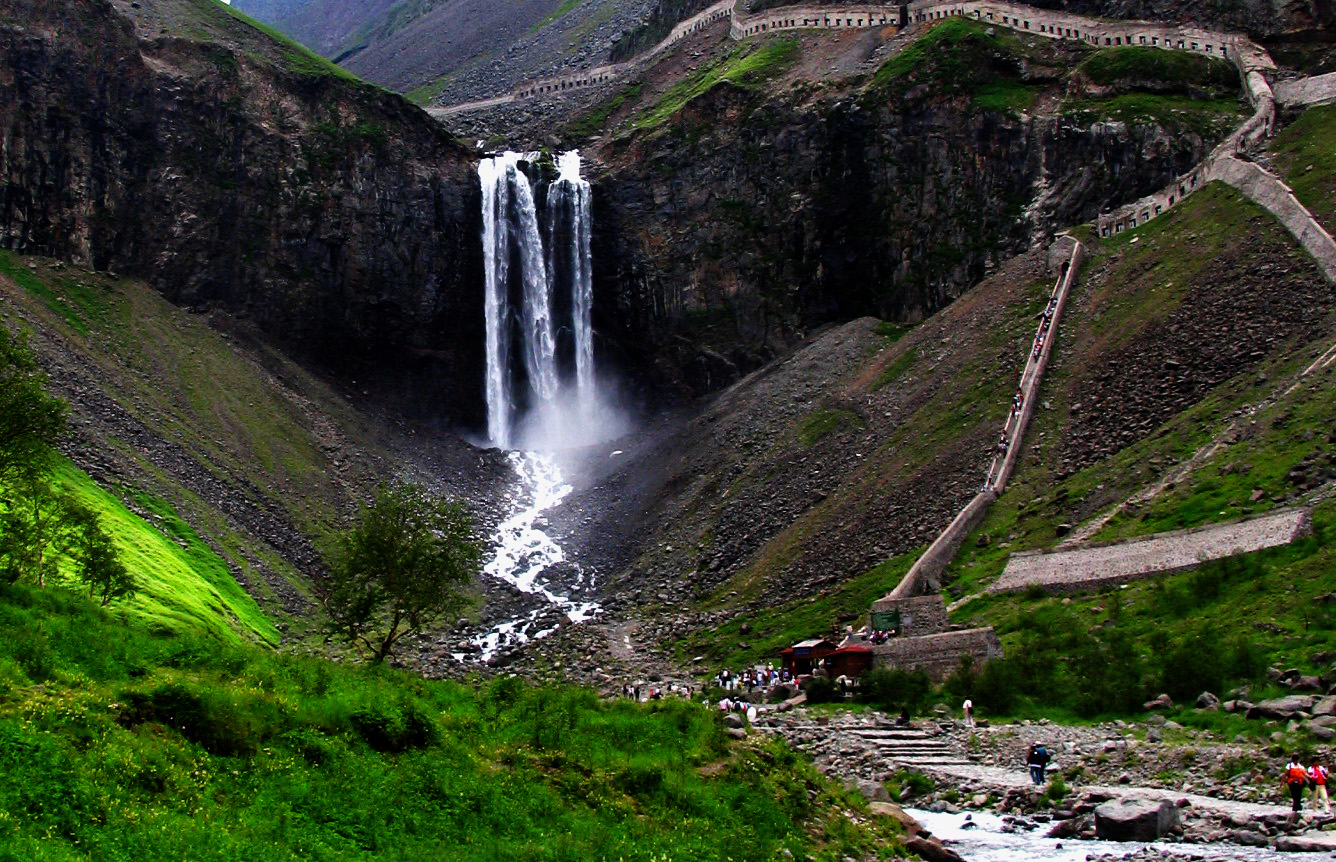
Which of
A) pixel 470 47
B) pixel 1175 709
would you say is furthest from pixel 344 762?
pixel 470 47

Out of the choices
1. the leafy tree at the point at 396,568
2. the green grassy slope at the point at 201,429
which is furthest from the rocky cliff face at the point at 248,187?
the leafy tree at the point at 396,568

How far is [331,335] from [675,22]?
64647 millimetres

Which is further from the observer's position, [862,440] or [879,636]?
[862,440]

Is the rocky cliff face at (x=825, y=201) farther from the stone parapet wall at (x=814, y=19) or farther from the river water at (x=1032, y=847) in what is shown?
the river water at (x=1032, y=847)

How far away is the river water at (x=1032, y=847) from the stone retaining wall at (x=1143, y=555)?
1844 cm

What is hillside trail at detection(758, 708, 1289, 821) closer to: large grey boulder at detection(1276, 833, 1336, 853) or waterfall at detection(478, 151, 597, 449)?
large grey boulder at detection(1276, 833, 1336, 853)

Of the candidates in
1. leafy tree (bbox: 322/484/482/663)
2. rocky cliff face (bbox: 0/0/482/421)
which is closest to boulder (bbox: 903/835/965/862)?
leafy tree (bbox: 322/484/482/663)

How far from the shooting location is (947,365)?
2788 inches

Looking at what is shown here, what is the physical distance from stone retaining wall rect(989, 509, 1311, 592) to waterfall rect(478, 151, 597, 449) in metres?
53.6

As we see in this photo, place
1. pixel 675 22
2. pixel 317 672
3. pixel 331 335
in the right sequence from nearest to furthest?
1. pixel 317 672
2. pixel 331 335
3. pixel 675 22

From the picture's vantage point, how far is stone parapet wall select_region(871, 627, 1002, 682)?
137 ft

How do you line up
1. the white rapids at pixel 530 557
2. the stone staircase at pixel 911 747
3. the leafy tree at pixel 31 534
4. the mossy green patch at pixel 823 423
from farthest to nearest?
the mossy green patch at pixel 823 423 → the white rapids at pixel 530 557 → the stone staircase at pixel 911 747 → the leafy tree at pixel 31 534

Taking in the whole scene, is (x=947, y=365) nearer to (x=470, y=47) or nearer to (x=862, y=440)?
(x=862, y=440)

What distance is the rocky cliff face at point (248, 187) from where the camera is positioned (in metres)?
88.2
